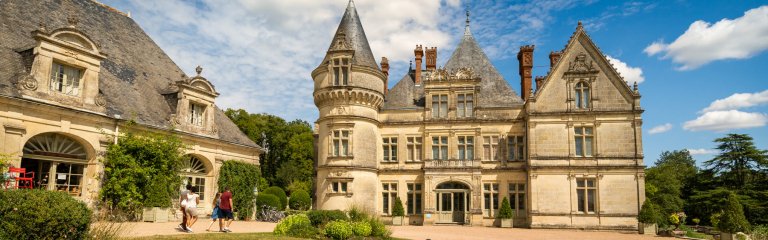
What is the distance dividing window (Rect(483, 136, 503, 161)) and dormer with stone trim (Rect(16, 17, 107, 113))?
18.5m

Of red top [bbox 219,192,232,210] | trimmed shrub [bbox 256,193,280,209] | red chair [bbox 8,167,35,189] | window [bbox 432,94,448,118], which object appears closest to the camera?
red top [bbox 219,192,232,210]

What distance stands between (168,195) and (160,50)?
30.1ft

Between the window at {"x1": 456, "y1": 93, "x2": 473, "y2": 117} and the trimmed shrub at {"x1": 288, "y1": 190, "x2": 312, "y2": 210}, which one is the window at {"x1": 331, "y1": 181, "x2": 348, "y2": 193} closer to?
the window at {"x1": 456, "y1": 93, "x2": 473, "y2": 117}

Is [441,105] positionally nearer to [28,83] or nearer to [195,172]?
[195,172]

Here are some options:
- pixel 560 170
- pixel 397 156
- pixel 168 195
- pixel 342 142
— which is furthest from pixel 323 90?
pixel 560 170

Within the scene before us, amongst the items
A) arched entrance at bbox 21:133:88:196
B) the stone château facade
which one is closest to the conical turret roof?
the stone château facade

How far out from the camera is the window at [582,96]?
1077 inches

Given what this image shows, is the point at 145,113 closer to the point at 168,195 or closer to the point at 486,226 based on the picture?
the point at 168,195

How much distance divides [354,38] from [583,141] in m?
13.4

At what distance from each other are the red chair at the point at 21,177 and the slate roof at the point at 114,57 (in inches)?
92.6

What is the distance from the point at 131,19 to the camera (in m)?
25.7

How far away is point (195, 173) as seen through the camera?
22781mm

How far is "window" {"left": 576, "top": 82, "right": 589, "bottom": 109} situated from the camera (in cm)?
2734

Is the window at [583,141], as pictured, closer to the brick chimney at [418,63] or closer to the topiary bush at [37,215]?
the brick chimney at [418,63]
